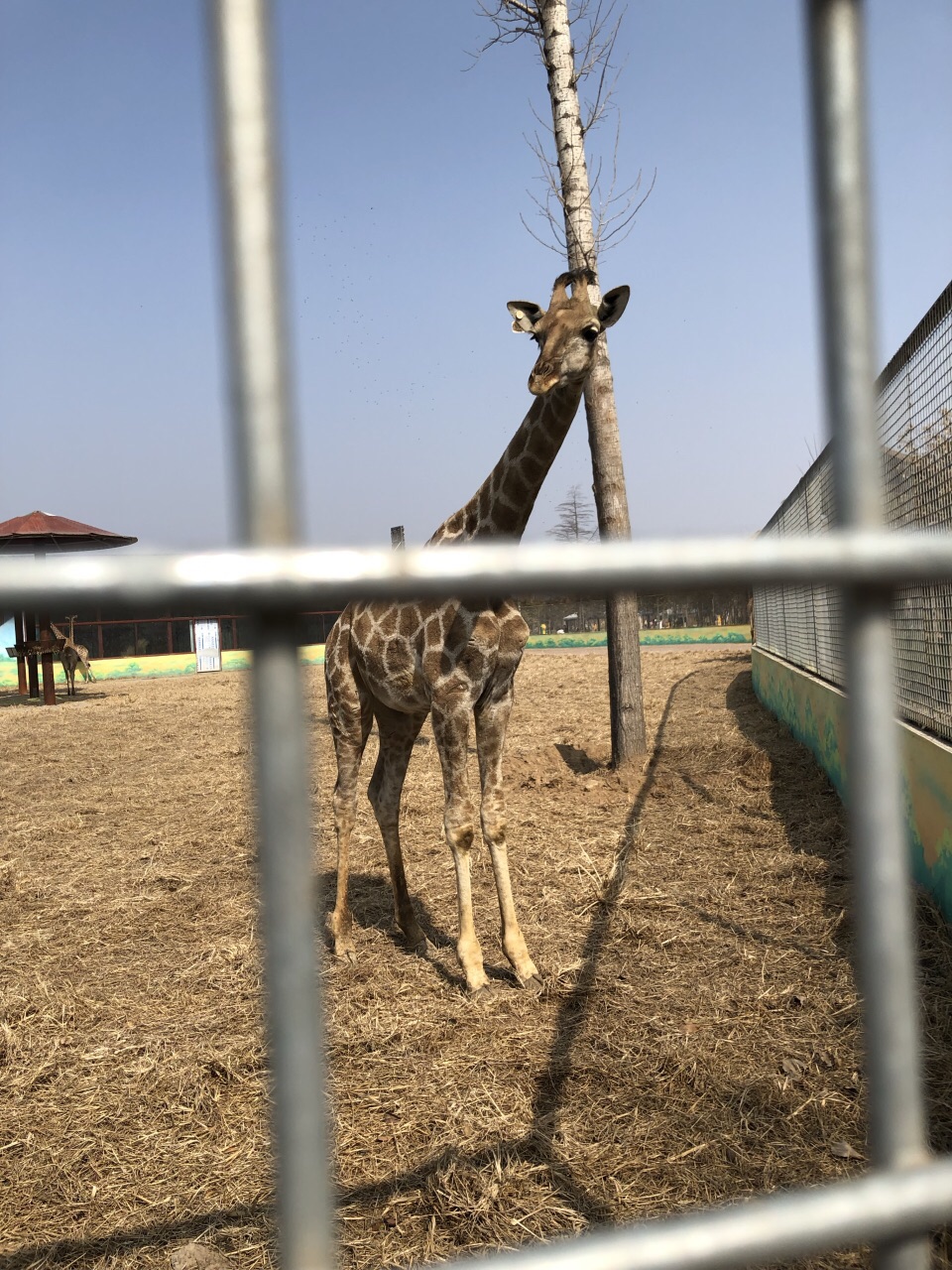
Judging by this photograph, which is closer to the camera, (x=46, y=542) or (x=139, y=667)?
(x=46, y=542)

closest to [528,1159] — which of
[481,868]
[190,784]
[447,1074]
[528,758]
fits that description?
[447,1074]

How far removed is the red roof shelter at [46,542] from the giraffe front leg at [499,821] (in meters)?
14.7

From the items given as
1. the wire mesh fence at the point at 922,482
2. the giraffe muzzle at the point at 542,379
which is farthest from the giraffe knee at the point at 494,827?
the giraffe muzzle at the point at 542,379

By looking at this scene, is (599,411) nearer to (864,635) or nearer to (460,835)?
(460,835)

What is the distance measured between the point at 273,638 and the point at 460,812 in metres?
3.62

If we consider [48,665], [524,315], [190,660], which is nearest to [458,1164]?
[524,315]

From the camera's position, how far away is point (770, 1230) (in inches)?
22.5

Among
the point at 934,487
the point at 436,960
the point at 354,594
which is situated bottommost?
the point at 436,960

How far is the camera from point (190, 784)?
30.1 feet

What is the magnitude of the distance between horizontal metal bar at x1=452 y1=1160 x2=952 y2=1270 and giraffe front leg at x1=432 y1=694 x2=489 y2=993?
3.36 m

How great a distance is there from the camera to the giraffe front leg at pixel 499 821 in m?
4.03

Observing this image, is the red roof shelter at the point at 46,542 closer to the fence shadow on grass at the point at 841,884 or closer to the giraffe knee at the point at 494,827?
the fence shadow on grass at the point at 841,884

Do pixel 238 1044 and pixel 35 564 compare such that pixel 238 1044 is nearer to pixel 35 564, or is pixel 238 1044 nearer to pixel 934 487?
pixel 35 564

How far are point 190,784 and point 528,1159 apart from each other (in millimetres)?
7122
